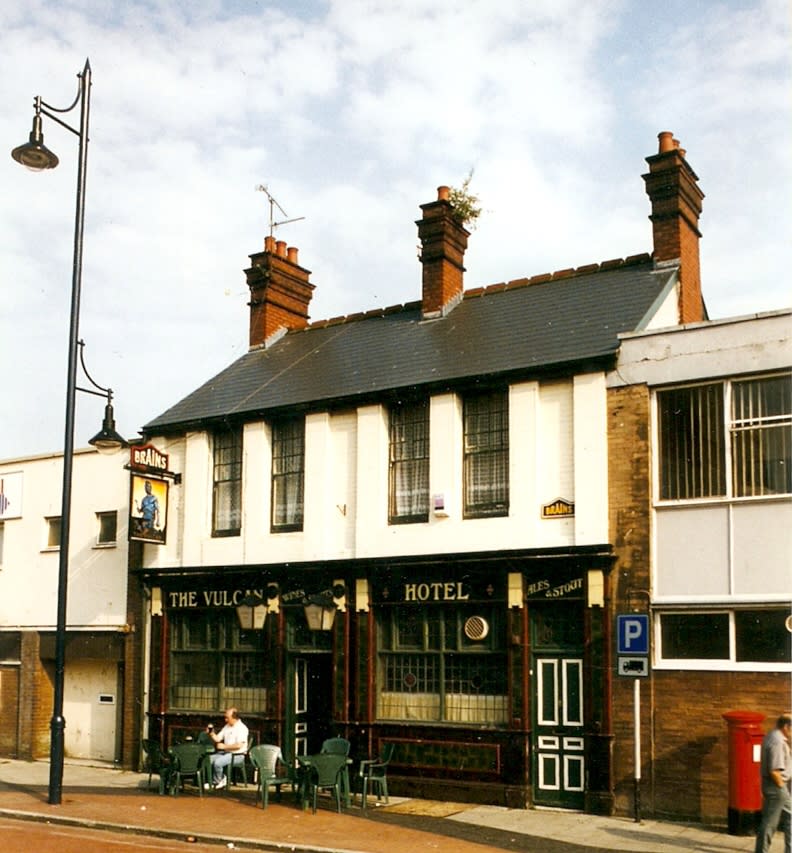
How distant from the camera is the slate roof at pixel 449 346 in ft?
57.8

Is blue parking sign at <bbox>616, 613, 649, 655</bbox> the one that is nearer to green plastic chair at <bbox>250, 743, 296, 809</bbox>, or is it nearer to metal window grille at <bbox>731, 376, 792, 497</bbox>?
metal window grille at <bbox>731, 376, 792, 497</bbox>

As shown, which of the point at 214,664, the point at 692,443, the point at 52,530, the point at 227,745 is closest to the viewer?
the point at 692,443

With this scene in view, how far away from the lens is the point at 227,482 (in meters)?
20.9

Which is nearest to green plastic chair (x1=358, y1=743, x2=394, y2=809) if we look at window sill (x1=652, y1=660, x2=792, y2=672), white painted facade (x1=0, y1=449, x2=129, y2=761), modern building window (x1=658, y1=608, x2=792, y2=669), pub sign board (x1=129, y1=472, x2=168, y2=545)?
window sill (x1=652, y1=660, x2=792, y2=672)

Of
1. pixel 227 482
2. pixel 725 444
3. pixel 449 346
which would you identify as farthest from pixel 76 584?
pixel 725 444

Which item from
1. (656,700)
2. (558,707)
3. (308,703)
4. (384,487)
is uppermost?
(384,487)

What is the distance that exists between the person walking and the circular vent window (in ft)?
18.9

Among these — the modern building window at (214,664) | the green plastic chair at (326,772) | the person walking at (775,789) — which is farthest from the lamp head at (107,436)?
the person walking at (775,789)

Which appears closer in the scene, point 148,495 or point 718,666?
point 718,666

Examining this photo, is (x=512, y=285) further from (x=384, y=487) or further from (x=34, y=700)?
(x=34, y=700)

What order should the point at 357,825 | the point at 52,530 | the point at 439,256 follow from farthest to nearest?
the point at 52,530 < the point at 439,256 < the point at 357,825

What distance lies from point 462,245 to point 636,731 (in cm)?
1032

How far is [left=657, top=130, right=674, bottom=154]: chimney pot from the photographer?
62.4ft

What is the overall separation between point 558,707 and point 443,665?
2.13 meters
